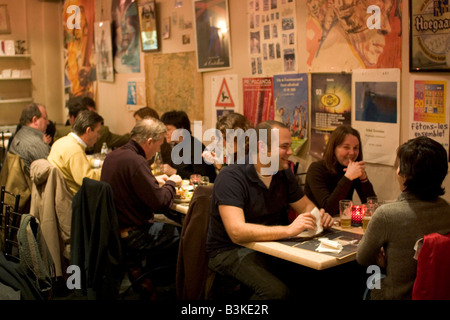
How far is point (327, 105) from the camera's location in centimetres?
397

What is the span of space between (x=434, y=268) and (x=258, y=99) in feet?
9.20

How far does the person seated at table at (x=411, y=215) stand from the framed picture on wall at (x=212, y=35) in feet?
9.69

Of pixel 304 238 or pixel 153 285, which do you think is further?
pixel 153 285

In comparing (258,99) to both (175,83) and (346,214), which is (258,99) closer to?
(175,83)

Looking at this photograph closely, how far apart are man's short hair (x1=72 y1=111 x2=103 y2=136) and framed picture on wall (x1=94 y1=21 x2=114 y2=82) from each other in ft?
9.02

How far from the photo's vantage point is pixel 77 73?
314 inches

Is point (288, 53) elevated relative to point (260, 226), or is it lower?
elevated

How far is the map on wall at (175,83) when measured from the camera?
5449mm

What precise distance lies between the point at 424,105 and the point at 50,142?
171 inches

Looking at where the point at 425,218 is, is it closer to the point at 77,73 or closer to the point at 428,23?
the point at 428,23

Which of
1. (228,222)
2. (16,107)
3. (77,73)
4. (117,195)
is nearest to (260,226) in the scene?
(228,222)

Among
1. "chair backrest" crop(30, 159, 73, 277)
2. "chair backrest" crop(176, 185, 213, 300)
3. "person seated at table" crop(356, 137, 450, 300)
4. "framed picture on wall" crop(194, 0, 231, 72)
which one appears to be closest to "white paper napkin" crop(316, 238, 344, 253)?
"person seated at table" crop(356, 137, 450, 300)

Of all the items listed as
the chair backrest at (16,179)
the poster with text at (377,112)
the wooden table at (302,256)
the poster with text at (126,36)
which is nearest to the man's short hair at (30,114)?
the chair backrest at (16,179)

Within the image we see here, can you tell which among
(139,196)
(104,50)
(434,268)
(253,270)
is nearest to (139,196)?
(139,196)
